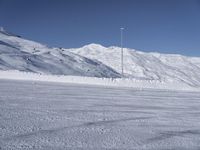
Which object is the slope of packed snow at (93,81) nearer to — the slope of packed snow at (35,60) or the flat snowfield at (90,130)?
the flat snowfield at (90,130)

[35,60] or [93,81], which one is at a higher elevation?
[35,60]

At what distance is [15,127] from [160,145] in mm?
2910

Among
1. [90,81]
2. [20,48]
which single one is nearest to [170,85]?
[90,81]

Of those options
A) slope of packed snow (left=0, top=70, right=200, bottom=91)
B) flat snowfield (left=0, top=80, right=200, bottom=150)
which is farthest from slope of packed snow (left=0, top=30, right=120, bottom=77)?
flat snowfield (left=0, top=80, right=200, bottom=150)

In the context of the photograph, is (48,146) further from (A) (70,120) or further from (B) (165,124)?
(B) (165,124)

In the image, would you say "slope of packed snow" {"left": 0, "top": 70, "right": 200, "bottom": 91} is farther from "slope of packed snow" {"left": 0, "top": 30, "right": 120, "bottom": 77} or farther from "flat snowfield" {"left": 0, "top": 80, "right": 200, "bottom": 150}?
"slope of packed snow" {"left": 0, "top": 30, "right": 120, "bottom": 77}

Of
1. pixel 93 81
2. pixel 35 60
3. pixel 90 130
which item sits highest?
pixel 35 60

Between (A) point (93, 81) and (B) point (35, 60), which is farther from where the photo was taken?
(B) point (35, 60)

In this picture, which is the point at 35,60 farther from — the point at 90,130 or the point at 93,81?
the point at 90,130

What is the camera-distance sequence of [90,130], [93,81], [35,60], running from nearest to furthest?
1. [90,130]
2. [93,81]
3. [35,60]

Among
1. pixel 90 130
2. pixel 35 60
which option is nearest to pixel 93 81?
pixel 90 130

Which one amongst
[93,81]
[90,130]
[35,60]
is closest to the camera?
[90,130]

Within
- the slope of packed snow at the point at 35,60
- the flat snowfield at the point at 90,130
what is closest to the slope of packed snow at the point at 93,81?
the flat snowfield at the point at 90,130

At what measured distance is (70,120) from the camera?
859cm
